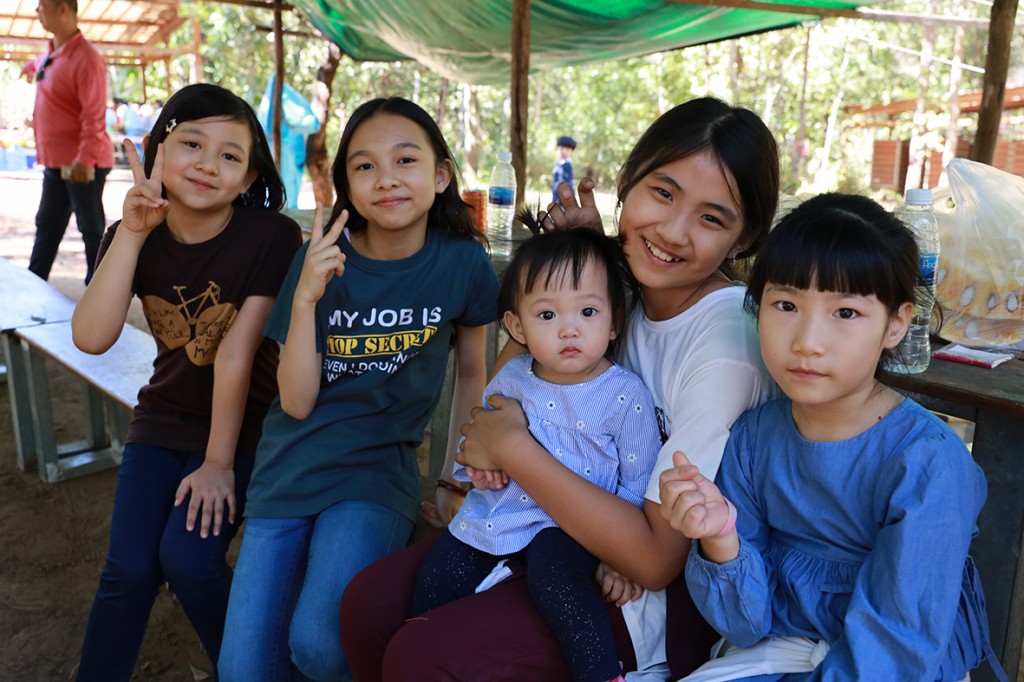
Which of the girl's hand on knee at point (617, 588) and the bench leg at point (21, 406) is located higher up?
the girl's hand on knee at point (617, 588)

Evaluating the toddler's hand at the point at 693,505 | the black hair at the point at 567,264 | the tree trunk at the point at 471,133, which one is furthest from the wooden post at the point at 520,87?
the tree trunk at the point at 471,133

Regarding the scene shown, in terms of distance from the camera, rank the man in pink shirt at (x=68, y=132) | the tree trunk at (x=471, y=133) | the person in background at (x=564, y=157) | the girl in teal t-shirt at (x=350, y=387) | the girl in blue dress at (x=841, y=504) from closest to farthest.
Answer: the girl in blue dress at (x=841, y=504) < the girl in teal t-shirt at (x=350, y=387) < the man in pink shirt at (x=68, y=132) < the person in background at (x=564, y=157) < the tree trunk at (x=471, y=133)

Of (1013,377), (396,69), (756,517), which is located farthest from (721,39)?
(396,69)

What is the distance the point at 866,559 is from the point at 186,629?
217cm

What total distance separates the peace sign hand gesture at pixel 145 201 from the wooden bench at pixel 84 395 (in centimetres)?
126

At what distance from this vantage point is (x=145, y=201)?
1.93 m

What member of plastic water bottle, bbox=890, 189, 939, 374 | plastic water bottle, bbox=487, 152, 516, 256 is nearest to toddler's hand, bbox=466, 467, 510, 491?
plastic water bottle, bbox=890, 189, 939, 374

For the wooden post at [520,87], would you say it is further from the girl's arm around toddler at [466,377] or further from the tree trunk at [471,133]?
the tree trunk at [471,133]

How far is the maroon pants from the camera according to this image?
1419 mm

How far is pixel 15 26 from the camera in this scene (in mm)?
11891

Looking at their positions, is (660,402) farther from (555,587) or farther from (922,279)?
(922,279)

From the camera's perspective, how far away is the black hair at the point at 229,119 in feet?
6.78

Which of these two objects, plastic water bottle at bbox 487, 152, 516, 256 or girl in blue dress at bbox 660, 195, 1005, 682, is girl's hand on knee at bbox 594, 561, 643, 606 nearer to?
girl in blue dress at bbox 660, 195, 1005, 682

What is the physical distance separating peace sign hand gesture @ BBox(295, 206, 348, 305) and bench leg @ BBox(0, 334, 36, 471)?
253 cm
